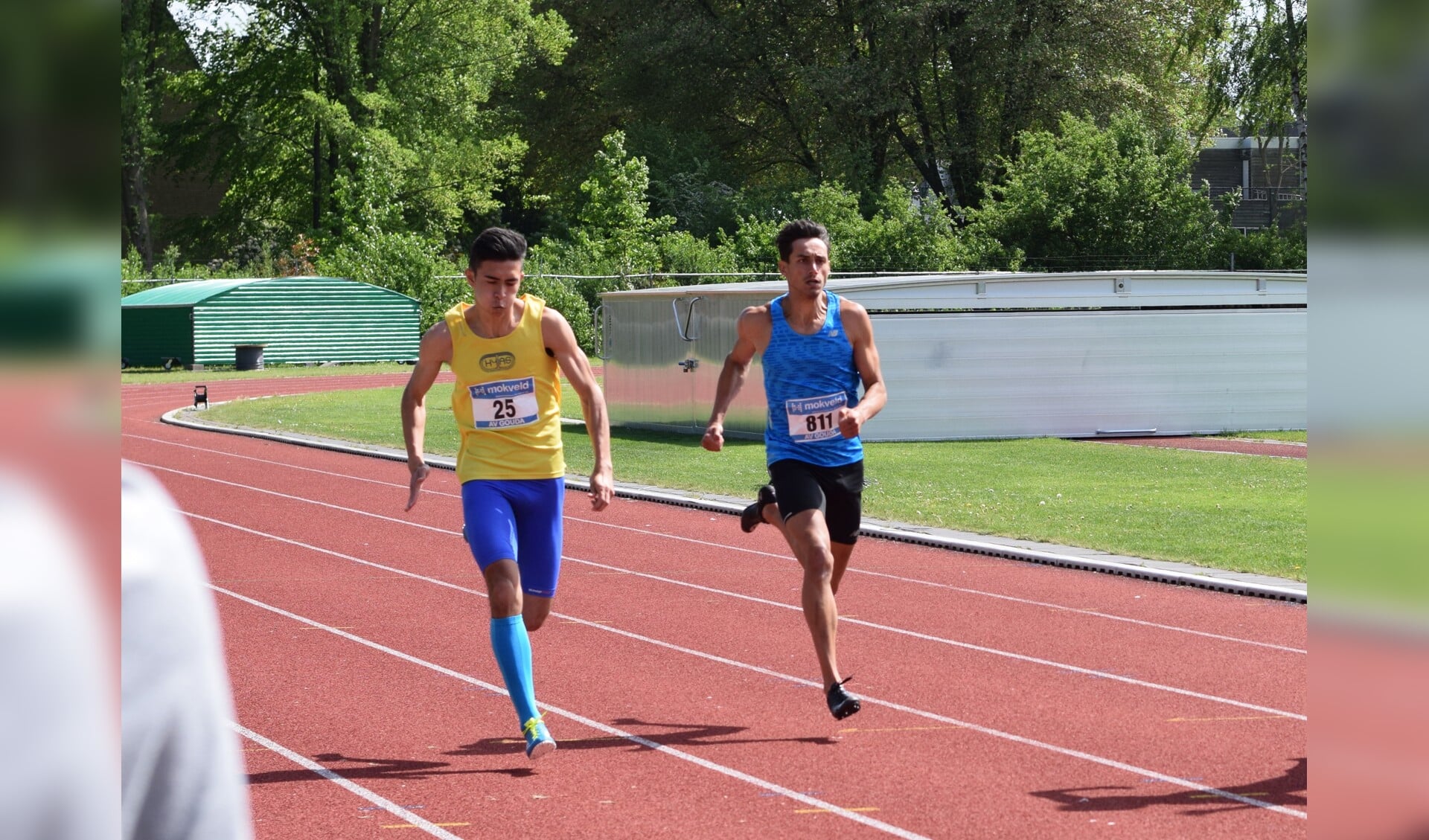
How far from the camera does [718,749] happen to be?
7152 mm

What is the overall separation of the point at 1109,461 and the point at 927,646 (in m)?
11.8

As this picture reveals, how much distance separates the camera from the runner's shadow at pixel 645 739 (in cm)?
722

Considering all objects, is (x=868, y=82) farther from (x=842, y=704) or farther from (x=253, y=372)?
(x=842, y=704)

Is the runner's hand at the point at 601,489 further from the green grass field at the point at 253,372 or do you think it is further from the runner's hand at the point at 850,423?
the green grass field at the point at 253,372

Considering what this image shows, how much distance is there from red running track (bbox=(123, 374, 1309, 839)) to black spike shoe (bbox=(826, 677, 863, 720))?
156 millimetres

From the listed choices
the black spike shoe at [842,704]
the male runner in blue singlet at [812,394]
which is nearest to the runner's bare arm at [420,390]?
the male runner in blue singlet at [812,394]

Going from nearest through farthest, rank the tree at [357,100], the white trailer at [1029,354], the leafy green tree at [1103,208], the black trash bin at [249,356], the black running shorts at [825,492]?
the black running shorts at [825,492] → the white trailer at [1029,354] → the leafy green tree at [1103,208] → the black trash bin at [249,356] → the tree at [357,100]

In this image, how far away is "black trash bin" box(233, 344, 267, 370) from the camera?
137ft

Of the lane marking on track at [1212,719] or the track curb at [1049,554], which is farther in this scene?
the track curb at [1049,554]

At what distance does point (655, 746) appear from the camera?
722cm

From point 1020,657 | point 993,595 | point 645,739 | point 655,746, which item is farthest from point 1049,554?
point 655,746

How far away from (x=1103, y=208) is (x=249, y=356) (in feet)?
69.0

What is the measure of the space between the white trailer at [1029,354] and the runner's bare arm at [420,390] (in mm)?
14842

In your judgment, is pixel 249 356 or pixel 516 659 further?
pixel 249 356
